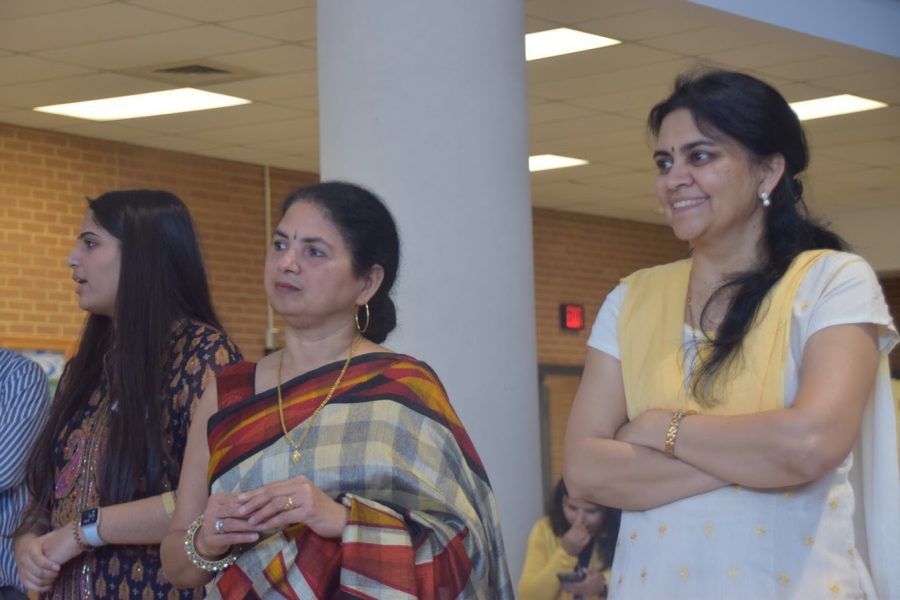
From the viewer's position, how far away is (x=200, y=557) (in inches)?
110

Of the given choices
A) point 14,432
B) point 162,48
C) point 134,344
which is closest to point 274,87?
point 162,48

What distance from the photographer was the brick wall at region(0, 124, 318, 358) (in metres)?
9.71

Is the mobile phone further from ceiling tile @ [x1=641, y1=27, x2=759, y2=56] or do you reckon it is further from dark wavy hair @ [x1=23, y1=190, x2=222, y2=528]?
ceiling tile @ [x1=641, y1=27, x2=759, y2=56]

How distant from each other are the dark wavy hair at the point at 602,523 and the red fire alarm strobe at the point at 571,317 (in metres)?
7.48

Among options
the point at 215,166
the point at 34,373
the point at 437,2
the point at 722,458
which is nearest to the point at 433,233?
the point at 437,2

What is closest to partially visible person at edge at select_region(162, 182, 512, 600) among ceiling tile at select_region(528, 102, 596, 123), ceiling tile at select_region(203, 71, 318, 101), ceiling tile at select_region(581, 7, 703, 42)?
ceiling tile at select_region(581, 7, 703, 42)

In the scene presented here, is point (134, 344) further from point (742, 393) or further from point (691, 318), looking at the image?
point (742, 393)

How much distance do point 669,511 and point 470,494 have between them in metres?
0.43

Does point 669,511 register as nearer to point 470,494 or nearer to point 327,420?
point 470,494

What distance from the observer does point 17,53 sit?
804 centimetres

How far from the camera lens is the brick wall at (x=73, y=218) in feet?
31.9

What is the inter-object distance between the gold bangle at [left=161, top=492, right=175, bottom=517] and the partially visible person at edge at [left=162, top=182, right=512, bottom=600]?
0.83ft

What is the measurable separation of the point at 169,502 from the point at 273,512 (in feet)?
2.11

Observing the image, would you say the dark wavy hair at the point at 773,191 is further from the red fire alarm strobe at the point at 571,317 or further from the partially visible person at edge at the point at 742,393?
the red fire alarm strobe at the point at 571,317
